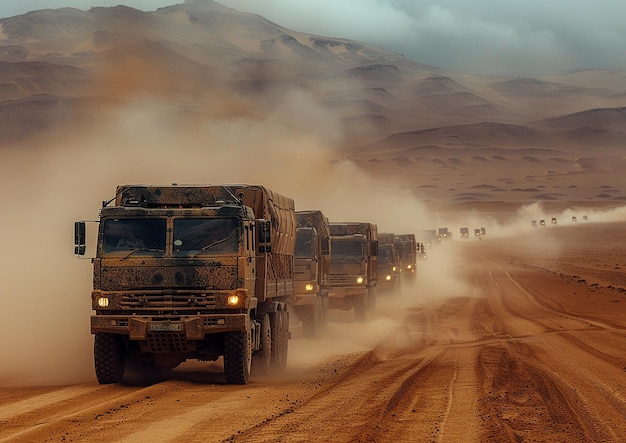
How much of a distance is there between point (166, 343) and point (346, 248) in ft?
57.6

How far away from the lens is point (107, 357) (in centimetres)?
1672

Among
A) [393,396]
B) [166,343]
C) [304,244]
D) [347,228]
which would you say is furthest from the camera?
[347,228]

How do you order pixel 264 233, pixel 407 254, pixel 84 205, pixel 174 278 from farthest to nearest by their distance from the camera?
pixel 407 254 < pixel 84 205 < pixel 264 233 < pixel 174 278

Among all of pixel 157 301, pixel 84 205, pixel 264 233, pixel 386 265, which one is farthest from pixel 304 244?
pixel 84 205

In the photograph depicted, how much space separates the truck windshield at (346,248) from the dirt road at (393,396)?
8.52 feet

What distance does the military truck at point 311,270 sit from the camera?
2708cm

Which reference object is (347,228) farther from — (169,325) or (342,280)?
(169,325)

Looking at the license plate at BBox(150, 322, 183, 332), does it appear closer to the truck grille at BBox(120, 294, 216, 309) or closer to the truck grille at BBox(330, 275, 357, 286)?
the truck grille at BBox(120, 294, 216, 309)

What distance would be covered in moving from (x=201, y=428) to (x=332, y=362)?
9523 mm

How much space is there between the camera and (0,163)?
18900 centimetres

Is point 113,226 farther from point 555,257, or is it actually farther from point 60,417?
point 555,257

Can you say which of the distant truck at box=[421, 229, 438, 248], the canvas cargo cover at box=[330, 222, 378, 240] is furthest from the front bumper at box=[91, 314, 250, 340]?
the distant truck at box=[421, 229, 438, 248]

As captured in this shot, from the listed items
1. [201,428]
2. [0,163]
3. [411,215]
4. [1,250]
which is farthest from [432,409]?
[0,163]

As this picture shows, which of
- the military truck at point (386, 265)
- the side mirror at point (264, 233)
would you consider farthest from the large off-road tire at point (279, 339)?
the military truck at point (386, 265)
